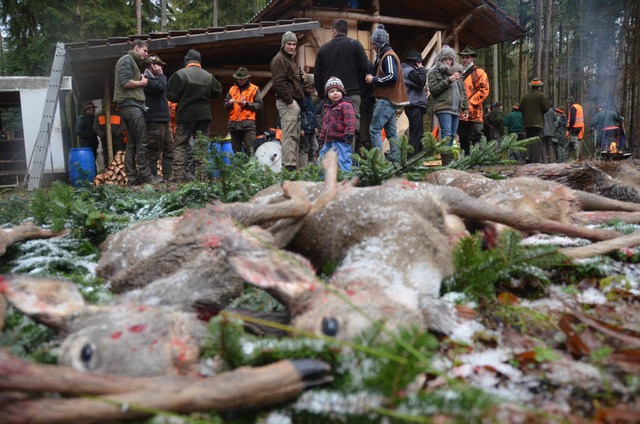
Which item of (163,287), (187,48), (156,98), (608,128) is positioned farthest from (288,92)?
(608,128)

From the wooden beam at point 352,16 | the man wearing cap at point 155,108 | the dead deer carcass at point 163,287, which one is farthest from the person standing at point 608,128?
the dead deer carcass at point 163,287

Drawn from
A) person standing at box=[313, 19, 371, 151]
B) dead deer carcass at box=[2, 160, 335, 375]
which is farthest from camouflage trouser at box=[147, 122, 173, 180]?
dead deer carcass at box=[2, 160, 335, 375]

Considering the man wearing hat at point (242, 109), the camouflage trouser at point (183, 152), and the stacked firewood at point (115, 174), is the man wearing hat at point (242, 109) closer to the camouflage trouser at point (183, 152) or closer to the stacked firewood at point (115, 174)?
the camouflage trouser at point (183, 152)

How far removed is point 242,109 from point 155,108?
5.50ft

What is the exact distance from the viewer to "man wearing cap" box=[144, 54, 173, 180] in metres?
9.36

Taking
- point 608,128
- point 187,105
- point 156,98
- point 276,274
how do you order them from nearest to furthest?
point 276,274 → point 187,105 → point 156,98 → point 608,128

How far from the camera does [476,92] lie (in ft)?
34.2

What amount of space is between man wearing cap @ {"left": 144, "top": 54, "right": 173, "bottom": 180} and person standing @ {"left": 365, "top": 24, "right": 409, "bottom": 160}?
4100 mm

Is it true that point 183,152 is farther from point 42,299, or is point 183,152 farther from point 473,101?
point 42,299

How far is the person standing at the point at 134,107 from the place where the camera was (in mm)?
8702

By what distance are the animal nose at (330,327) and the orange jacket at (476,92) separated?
9.25m

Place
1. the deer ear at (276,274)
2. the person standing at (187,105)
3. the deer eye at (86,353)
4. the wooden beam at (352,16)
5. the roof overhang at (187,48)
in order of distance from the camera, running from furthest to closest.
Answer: the wooden beam at (352,16), the roof overhang at (187,48), the person standing at (187,105), the deer ear at (276,274), the deer eye at (86,353)

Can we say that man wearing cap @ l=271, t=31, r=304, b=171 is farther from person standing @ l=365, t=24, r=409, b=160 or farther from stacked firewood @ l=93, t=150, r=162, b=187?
stacked firewood @ l=93, t=150, r=162, b=187

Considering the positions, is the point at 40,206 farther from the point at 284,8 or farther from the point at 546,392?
the point at 284,8
